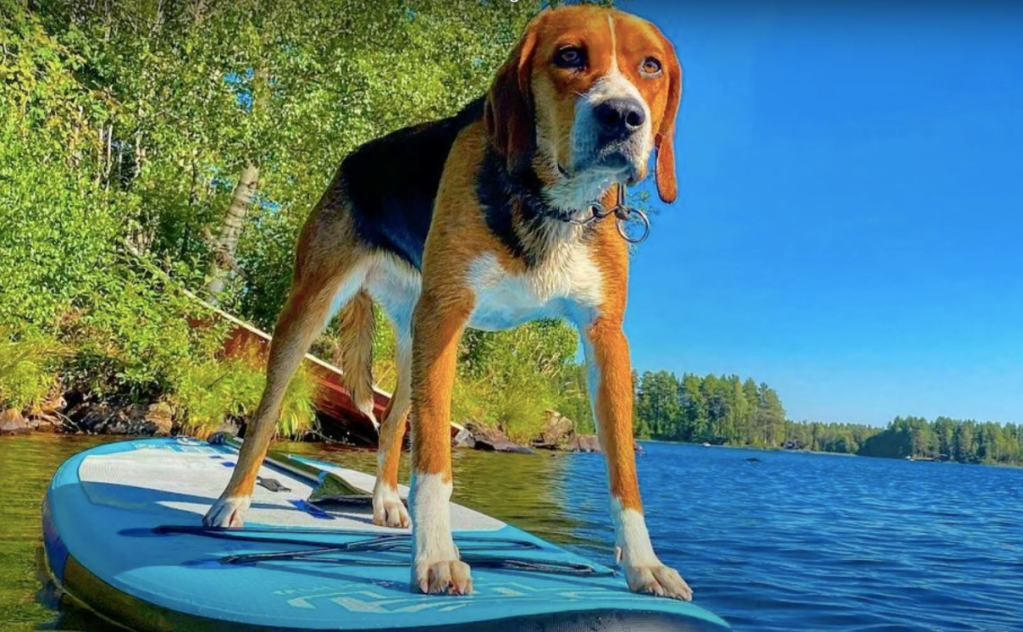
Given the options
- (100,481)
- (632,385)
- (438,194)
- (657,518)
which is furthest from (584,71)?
(657,518)

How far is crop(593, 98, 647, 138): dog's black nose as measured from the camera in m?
2.91

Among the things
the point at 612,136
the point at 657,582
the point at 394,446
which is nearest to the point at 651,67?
the point at 612,136

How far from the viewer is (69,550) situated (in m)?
4.14

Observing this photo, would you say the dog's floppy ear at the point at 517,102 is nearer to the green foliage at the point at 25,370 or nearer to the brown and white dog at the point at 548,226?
the brown and white dog at the point at 548,226

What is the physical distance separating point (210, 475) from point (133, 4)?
15443mm

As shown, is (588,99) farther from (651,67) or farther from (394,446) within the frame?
(394,446)

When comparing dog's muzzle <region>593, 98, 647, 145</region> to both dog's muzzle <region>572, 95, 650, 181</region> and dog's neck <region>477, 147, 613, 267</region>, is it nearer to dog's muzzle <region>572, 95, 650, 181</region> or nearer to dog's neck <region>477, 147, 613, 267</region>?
dog's muzzle <region>572, 95, 650, 181</region>

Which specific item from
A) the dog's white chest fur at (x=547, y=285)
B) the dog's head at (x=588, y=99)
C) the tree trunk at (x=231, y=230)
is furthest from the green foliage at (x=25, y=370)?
the dog's head at (x=588, y=99)

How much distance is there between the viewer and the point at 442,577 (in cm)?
302

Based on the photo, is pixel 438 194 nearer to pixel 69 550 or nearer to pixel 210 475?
pixel 69 550

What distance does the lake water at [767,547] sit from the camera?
536cm

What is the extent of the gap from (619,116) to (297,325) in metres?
2.19

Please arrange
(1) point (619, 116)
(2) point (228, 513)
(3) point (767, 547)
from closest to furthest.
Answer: (1) point (619, 116)
(2) point (228, 513)
(3) point (767, 547)

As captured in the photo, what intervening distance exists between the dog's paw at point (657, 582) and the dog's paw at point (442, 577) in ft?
1.88
